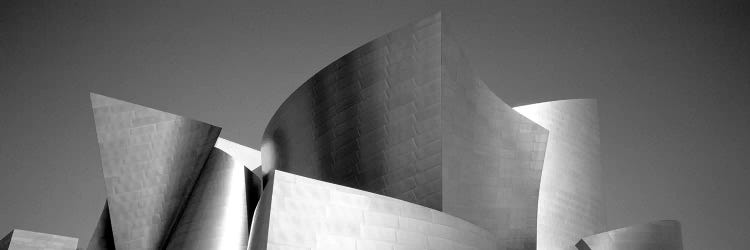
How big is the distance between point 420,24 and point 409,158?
2.75 metres

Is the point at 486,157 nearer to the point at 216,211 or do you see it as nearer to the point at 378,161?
the point at 378,161

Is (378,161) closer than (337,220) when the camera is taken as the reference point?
No

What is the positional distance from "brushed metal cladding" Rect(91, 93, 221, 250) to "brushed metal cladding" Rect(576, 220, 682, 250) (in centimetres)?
957

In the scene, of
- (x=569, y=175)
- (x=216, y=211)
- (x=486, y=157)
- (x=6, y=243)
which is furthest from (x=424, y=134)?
(x=6, y=243)

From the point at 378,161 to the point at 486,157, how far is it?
99.9 inches

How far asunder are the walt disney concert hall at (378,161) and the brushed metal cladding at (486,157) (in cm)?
4

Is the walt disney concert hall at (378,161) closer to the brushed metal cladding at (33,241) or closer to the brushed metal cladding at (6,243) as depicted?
the brushed metal cladding at (33,241)

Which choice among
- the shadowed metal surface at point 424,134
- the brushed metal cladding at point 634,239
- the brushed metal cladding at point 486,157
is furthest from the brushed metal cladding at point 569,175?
the shadowed metal surface at point 424,134

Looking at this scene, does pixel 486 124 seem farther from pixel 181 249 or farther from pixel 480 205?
pixel 181 249

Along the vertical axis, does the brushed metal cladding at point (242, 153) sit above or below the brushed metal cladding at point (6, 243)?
above

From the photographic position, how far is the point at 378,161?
14188mm

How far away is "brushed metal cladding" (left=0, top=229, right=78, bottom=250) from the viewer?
2450 centimetres

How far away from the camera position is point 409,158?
13.7 meters

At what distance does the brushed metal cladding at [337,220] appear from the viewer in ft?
32.6
